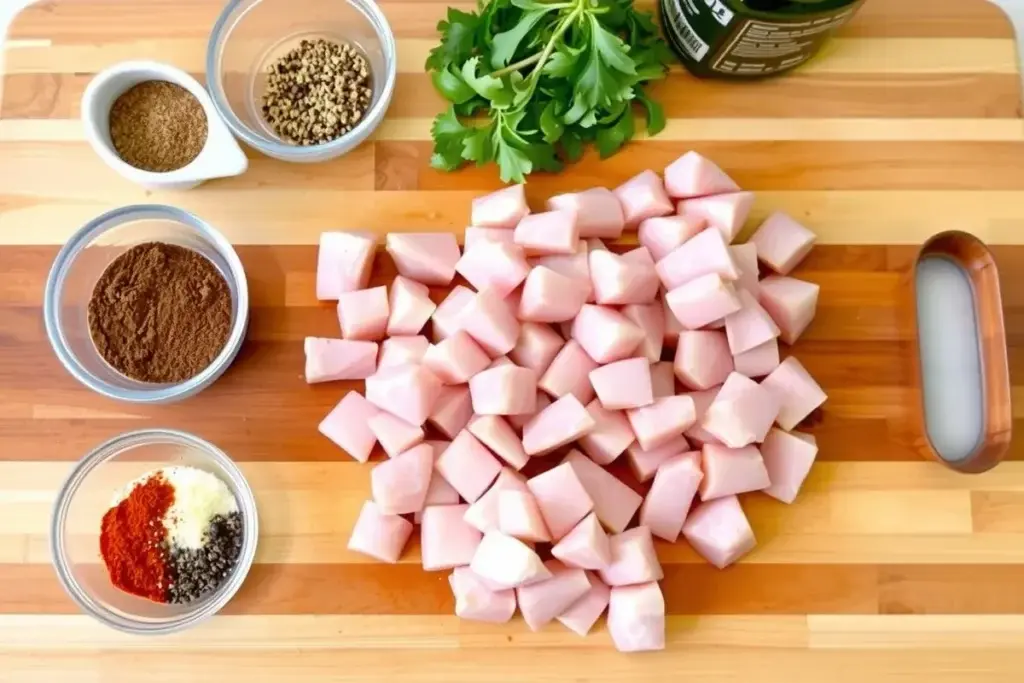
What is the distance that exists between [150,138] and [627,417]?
1.00 metres

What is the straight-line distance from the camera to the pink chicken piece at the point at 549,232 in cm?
160

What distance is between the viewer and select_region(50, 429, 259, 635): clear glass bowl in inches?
60.7

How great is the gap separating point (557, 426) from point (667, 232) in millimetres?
410

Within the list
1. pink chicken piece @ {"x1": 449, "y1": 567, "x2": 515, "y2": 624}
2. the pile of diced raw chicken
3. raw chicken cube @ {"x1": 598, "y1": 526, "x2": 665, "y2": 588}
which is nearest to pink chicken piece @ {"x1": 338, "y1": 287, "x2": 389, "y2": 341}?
the pile of diced raw chicken

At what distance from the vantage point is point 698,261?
1.59m

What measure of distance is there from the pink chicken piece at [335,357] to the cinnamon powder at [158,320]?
0.15m

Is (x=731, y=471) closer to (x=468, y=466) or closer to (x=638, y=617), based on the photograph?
(x=638, y=617)

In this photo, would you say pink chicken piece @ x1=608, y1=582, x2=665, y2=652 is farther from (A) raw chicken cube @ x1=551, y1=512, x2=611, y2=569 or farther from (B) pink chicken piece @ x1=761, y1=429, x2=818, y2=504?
(B) pink chicken piece @ x1=761, y1=429, x2=818, y2=504

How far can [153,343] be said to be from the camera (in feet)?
5.24

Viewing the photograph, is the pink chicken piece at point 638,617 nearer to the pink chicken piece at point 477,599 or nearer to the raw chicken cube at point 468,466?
the pink chicken piece at point 477,599

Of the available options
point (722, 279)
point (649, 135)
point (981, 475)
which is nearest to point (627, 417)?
point (722, 279)

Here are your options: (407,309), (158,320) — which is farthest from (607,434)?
(158,320)

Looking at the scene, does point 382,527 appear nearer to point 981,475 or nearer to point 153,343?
point 153,343

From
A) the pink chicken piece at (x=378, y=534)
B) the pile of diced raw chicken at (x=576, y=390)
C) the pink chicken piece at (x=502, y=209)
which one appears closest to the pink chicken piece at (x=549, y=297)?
the pile of diced raw chicken at (x=576, y=390)
